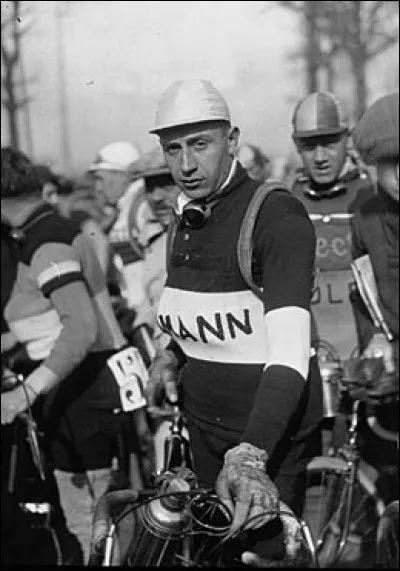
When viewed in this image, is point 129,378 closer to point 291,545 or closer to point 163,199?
point 163,199

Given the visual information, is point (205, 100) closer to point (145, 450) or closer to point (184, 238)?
point (184, 238)

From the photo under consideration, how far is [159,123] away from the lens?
3.06m

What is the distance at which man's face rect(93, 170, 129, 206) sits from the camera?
7598 mm

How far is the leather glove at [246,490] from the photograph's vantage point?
222 cm

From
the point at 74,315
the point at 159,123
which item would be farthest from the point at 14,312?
the point at 159,123

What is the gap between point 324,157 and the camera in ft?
16.4

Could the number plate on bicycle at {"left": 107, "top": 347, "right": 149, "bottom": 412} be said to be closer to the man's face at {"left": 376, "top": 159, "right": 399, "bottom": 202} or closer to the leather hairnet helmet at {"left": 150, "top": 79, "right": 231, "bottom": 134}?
the man's face at {"left": 376, "top": 159, "right": 399, "bottom": 202}

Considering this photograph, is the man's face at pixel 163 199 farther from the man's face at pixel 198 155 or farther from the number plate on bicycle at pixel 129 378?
the man's face at pixel 198 155

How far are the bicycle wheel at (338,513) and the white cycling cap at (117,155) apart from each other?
123 inches

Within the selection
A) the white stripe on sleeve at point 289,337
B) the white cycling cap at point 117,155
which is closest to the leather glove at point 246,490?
the white stripe on sleeve at point 289,337

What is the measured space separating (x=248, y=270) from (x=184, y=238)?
→ 12.9 inches

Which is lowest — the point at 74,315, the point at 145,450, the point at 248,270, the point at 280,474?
the point at 145,450

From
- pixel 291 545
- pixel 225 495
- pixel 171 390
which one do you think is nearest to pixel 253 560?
pixel 291 545

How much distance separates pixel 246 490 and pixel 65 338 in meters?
2.23
